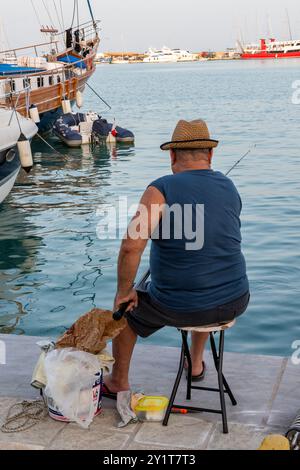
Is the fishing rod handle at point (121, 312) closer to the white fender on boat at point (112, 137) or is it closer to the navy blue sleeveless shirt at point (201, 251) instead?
the navy blue sleeveless shirt at point (201, 251)

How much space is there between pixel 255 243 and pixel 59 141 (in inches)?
709

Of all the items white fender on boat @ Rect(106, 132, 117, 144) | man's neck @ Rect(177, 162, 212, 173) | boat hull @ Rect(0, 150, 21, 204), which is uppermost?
man's neck @ Rect(177, 162, 212, 173)

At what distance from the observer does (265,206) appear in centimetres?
1466

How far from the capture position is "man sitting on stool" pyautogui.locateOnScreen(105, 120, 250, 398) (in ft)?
13.7

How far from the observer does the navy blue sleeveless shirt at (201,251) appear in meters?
4.19

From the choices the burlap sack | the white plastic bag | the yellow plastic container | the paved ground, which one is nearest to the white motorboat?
the paved ground

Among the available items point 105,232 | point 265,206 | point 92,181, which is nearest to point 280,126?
point 92,181

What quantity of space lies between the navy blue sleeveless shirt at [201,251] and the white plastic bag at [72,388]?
610mm

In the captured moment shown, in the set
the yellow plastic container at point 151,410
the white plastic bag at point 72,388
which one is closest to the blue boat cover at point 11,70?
the white plastic bag at point 72,388

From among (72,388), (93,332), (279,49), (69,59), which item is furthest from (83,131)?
(279,49)

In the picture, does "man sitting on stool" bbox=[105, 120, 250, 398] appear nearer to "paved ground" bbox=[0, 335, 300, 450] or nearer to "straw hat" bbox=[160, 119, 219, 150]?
"straw hat" bbox=[160, 119, 219, 150]

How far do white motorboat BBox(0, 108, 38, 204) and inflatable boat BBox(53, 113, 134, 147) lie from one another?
10.7 metres

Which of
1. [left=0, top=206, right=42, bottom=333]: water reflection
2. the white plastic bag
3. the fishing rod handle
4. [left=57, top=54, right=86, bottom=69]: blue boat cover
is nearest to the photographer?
the fishing rod handle
